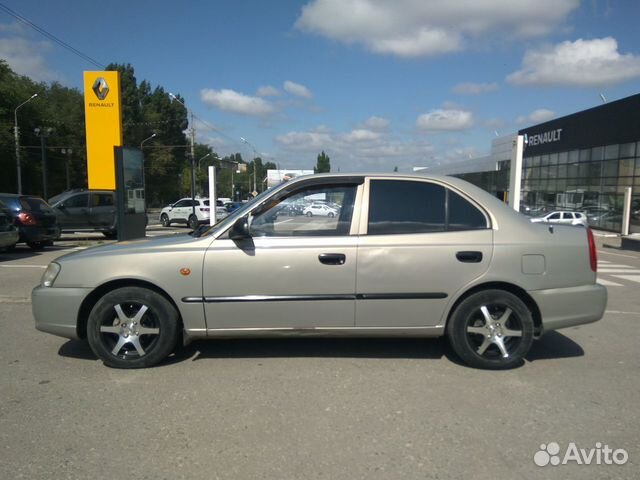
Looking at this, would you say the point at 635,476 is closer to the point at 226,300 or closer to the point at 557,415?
the point at 557,415

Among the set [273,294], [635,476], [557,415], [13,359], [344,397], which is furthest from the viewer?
[13,359]

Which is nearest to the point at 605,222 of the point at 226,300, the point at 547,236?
the point at 547,236

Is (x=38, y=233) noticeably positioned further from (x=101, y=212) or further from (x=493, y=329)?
(x=493, y=329)

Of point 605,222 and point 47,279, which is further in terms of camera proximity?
point 605,222

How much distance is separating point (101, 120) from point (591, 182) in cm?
2910

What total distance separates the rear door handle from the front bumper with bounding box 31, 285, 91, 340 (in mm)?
3259

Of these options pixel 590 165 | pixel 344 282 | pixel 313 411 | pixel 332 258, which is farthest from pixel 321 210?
pixel 590 165

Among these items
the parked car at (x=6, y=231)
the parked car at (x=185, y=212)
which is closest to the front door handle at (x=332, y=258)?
the parked car at (x=6, y=231)

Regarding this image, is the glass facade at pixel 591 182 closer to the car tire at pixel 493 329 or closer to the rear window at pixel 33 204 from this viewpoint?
the car tire at pixel 493 329

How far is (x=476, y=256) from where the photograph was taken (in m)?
4.21

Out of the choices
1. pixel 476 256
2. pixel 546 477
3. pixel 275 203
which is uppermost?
pixel 275 203

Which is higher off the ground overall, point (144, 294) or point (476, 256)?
point (476, 256)

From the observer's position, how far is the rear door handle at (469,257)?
420 cm

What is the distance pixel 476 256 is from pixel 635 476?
6.42 ft
